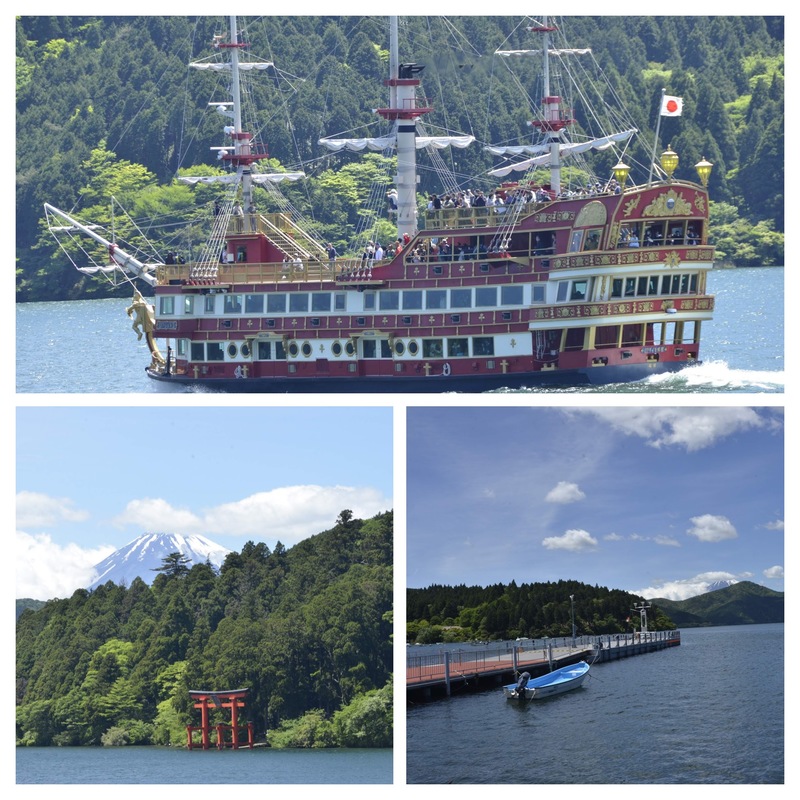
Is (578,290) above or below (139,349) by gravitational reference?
below

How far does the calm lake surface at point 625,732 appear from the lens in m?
36.5

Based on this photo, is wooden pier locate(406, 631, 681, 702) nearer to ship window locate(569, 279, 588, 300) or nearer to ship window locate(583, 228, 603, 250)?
ship window locate(569, 279, 588, 300)

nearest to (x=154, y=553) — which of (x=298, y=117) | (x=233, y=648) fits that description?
(x=233, y=648)

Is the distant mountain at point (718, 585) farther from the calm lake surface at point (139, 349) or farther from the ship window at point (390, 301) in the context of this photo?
the ship window at point (390, 301)

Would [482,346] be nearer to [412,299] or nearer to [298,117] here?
[412,299]

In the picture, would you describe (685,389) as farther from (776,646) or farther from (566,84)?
(566,84)

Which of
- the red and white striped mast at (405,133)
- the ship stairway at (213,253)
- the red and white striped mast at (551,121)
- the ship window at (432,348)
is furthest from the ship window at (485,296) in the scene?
the ship stairway at (213,253)

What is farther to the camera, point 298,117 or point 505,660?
point 298,117

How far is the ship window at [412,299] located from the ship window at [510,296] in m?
2.10

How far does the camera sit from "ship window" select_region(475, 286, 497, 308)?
4847 centimetres

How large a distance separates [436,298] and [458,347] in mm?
1296

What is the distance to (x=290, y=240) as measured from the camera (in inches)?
2045

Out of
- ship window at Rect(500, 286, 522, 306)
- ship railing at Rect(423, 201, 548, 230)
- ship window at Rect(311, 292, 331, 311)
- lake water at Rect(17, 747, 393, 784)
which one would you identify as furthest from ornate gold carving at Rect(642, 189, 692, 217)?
lake water at Rect(17, 747, 393, 784)

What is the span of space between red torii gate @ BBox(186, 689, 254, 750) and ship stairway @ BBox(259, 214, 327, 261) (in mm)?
13171
